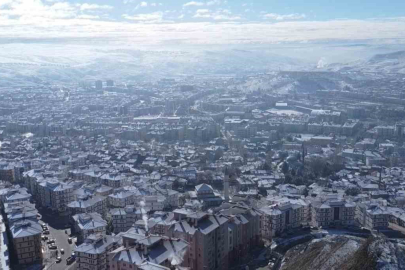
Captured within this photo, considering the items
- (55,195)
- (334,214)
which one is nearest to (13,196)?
(55,195)

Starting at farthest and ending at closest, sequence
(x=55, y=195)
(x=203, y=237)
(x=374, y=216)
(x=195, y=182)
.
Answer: (x=195, y=182) < (x=55, y=195) < (x=374, y=216) < (x=203, y=237)

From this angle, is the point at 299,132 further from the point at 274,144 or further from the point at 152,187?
the point at 152,187

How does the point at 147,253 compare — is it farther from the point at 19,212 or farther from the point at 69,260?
the point at 19,212

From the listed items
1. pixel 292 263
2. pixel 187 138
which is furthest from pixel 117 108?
pixel 292 263

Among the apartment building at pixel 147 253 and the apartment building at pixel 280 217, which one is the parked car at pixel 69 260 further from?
the apartment building at pixel 280 217

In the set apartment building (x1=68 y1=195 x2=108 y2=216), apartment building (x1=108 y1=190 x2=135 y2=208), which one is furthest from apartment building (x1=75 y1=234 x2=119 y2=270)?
apartment building (x1=108 y1=190 x2=135 y2=208)
